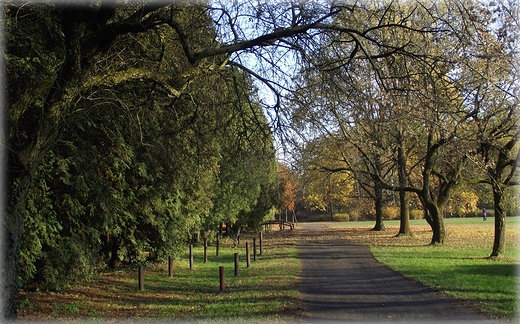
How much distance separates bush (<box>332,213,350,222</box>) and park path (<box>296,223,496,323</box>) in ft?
202

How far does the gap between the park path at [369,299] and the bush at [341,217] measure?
6163 cm

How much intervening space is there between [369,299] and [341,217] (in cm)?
6807

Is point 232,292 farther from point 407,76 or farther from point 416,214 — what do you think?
point 416,214

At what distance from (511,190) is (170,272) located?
58.5 feet

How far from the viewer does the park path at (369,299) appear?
8.46 m

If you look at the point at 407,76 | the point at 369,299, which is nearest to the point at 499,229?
the point at 369,299

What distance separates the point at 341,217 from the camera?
77.2 m

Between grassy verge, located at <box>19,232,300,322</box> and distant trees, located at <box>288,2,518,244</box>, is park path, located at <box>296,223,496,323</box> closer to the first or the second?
grassy verge, located at <box>19,232,300,322</box>

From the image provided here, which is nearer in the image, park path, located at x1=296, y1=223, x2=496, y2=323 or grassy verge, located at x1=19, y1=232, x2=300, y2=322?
park path, located at x1=296, y1=223, x2=496, y2=323

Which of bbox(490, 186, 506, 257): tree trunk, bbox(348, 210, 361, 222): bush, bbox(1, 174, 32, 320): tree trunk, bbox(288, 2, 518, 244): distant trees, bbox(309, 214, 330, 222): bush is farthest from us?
bbox(309, 214, 330, 222): bush

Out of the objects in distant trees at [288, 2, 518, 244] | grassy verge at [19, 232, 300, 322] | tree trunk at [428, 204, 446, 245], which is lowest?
grassy verge at [19, 232, 300, 322]

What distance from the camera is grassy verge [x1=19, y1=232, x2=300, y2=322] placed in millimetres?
9555

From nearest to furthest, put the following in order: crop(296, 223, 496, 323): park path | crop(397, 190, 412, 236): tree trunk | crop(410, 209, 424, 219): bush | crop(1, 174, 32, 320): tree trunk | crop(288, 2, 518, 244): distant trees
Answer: crop(1, 174, 32, 320): tree trunk, crop(288, 2, 518, 244): distant trees, crop(296, 223, 496, 323): park path, crop(397, 190, 412, 236): tree trunk, crop(410, 209, 424, 219): bush

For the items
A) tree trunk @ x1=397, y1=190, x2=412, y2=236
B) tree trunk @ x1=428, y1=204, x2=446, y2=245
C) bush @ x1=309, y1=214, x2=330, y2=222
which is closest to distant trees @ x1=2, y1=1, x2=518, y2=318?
tree trunk @ x1=428, y1=204, x2=446, y2=245
